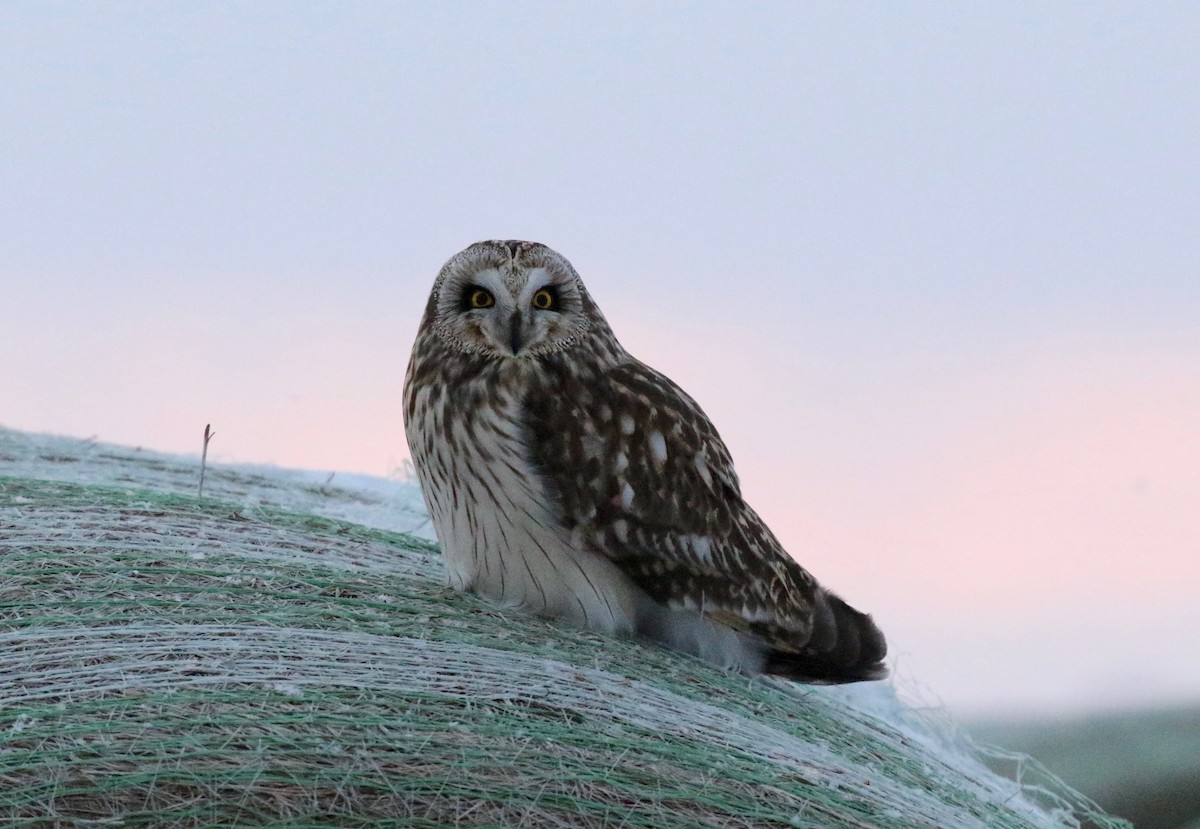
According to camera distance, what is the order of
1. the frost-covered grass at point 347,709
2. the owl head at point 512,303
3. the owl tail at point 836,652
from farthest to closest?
the owl tail at point 836,652 → the owl head at point 512,303 → the frost-covered grass at point 347,709

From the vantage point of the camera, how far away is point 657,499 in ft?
7.91

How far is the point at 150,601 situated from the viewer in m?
2.24

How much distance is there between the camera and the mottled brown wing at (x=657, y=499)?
93.0 inches

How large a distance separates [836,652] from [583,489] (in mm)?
Answer: 602

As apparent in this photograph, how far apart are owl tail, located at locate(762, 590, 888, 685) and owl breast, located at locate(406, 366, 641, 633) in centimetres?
32

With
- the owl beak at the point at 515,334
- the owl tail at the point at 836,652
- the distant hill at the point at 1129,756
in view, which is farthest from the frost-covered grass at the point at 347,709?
the distant hill at the point at 1129,756

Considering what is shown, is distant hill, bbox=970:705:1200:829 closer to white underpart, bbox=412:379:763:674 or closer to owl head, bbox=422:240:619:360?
white underpart, bbox=412:379:763:674

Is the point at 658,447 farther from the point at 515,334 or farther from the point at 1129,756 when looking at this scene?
the point at 1129,756

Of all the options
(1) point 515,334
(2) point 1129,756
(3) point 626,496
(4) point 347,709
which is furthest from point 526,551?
(2) point 1129,756

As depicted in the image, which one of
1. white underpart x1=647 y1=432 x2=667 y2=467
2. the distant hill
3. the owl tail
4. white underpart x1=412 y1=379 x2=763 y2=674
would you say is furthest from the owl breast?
the distant hill

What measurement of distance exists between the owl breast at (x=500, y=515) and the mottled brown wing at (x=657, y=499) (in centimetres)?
4

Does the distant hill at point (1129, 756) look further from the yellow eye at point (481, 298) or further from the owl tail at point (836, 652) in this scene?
the yellow eye at point (481, 298)

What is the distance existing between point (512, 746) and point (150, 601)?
0.71 metres

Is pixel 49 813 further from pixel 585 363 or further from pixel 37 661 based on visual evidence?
pixel 585 363
